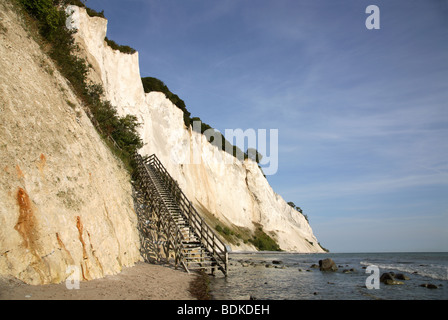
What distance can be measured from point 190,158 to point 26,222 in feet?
111

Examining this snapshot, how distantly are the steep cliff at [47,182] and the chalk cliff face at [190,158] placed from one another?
44.4ft

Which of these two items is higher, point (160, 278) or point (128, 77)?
point (128, 77)

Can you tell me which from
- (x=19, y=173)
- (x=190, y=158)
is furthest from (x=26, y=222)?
(x=190, y=158)

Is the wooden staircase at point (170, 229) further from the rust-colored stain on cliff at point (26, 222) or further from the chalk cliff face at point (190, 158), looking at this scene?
the chalk cliff face at point (190, 158)

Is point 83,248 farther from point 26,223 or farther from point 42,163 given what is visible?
point 42,163

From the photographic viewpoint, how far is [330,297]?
36.9 feet

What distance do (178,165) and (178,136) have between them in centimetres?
386

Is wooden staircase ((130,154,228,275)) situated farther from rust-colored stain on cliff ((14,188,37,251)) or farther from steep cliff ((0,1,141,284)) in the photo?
rust-colored stain on cliff ((14,188,37,251))

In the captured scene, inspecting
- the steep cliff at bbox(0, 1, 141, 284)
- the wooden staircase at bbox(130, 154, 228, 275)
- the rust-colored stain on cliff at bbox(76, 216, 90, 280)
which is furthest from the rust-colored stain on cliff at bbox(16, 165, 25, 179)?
the wooden staircase at bbox(130, 154, 228, 275)

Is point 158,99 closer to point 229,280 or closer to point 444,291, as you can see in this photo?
point 229,280

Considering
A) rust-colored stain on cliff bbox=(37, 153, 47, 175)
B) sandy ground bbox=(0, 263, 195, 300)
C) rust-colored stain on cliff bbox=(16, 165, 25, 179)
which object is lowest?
sandy ground bbox=(0, 263, 195, 300)

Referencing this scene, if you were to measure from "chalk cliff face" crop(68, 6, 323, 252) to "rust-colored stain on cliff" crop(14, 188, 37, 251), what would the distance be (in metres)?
19.4

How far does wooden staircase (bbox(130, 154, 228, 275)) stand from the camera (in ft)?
48.6
